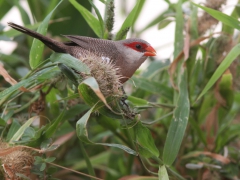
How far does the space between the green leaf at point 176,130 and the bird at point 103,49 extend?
19 cm

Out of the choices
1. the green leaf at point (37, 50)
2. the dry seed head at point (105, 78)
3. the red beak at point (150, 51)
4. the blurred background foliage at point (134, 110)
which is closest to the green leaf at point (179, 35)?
the blurred background foliage at point (134, 110)

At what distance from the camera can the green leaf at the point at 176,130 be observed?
53.3 inches

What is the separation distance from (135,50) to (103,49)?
8.9 inches

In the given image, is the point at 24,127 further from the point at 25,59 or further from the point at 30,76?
the point at 25,59

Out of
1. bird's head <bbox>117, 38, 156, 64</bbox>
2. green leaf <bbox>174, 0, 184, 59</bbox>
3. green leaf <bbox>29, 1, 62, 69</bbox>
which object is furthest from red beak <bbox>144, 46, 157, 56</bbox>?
green leaf <bbox>29, 1, 62, 69</bbox>

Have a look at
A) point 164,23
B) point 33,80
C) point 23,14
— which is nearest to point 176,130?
point 33,80

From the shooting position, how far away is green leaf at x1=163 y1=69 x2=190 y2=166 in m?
1.35

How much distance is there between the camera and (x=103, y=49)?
4.65 feet

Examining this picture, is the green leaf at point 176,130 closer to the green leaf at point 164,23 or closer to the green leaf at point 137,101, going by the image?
the green leaf at point 137,101

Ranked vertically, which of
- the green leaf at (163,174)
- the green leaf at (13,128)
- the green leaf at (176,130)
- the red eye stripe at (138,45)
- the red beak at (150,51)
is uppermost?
the red eye stripe at (138,45)

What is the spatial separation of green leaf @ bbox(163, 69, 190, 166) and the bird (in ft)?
0.63

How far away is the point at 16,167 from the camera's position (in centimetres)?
121

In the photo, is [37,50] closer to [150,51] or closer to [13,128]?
[13,128]

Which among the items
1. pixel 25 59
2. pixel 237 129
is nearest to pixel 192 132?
pixel 237 129
